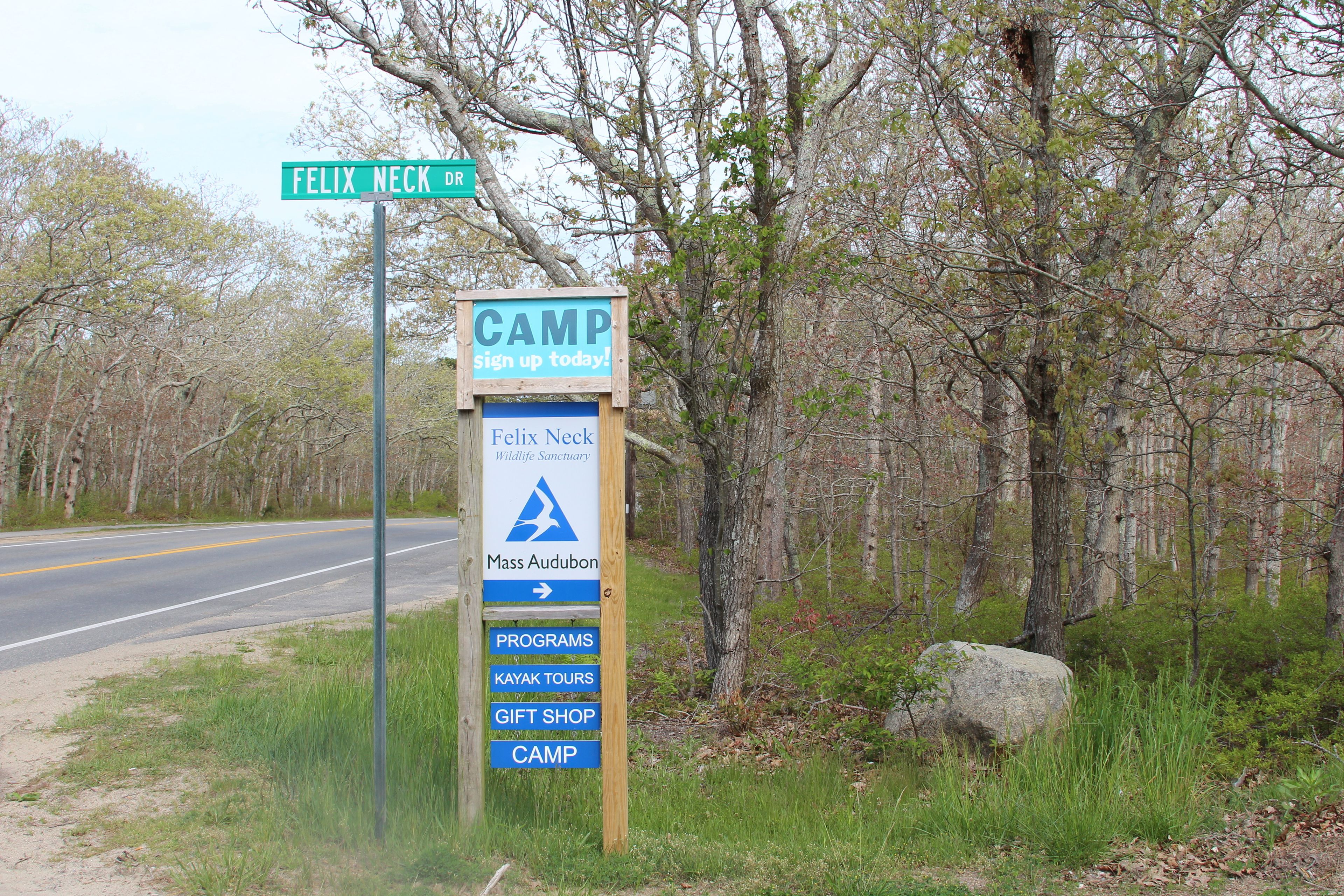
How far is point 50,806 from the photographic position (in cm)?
450

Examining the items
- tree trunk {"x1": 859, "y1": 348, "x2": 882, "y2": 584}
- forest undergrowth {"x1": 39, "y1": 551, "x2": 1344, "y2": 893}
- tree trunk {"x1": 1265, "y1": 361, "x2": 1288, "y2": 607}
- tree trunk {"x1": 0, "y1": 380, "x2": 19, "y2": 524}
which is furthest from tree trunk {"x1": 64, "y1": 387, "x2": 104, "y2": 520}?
tree trunk {"x1": 1265, "y1": 361, "x2": 1288, "y2": 607}

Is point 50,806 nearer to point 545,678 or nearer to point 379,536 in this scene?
point 379,536

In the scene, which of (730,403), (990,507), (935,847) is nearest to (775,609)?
(990,507)

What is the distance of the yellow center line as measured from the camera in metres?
13.1

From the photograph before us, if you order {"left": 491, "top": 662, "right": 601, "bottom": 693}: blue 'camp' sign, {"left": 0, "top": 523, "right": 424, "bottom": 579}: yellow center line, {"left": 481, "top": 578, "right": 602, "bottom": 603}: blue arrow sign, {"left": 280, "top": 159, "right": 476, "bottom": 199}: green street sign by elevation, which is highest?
{"left": 280, "top": 159, "right": 476, "bottom": 199}: green street sign

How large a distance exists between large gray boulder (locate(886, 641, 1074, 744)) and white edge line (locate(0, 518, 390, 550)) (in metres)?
17.4

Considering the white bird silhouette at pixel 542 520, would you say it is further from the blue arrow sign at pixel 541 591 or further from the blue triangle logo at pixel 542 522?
the blue arrow sign at pixel 541 591

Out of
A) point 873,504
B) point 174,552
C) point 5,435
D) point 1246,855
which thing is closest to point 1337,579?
point 1246,855

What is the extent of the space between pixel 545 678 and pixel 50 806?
2602 mm

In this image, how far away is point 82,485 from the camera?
130 feet

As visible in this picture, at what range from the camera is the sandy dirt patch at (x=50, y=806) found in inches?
148

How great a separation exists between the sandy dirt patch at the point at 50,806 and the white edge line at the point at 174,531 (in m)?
12.6

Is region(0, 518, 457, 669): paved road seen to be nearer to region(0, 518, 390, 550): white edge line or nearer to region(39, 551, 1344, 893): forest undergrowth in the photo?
region(0, 518, 390, 550): white edge line

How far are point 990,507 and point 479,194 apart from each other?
8404 mm
